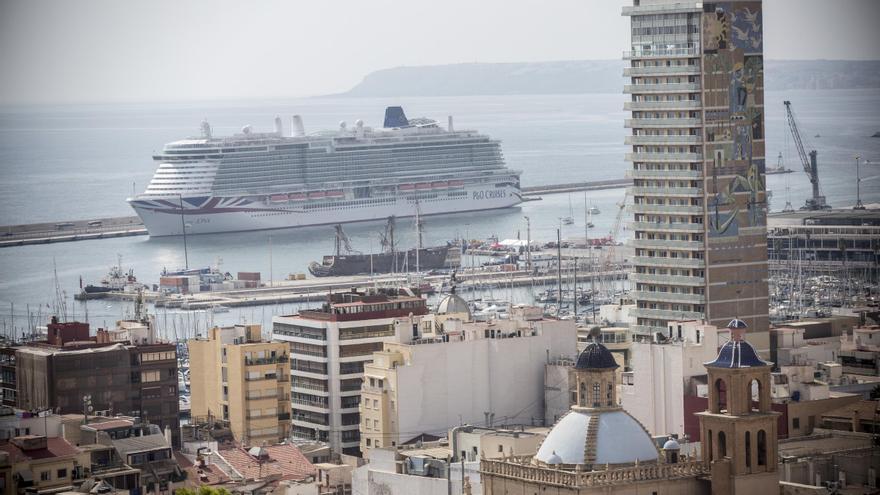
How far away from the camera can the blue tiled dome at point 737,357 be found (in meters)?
36.5

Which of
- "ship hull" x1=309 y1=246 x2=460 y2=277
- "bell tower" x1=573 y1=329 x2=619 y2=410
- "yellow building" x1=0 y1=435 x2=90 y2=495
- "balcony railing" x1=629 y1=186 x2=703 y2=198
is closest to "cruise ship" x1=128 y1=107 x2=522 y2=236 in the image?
"ship hull" x1=309 y1=246 x2=460 y2=277

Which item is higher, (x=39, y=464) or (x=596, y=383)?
(x=596, y=383)

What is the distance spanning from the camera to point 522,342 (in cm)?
5188

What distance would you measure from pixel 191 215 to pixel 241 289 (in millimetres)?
36910

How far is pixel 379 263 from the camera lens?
357 ft

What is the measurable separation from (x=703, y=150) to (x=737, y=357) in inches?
938

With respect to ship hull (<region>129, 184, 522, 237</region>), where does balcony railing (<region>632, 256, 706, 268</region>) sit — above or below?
below

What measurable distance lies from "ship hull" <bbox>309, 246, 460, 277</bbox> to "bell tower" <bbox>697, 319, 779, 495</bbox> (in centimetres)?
6977

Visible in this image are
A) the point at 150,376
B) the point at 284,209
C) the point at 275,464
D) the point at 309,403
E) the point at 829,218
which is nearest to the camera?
the point at 275,464

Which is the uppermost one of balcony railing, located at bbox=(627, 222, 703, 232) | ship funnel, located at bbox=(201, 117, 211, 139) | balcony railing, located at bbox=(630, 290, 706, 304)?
ship funnel, located at bbox=(201, 117, 211, 139)

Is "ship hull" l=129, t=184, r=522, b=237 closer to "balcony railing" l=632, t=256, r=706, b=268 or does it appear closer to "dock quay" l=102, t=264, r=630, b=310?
"dock quay" l=102, t=264, r=630, b=310

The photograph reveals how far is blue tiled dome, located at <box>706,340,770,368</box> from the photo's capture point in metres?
36.5

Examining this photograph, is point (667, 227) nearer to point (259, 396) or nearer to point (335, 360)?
point (335, 360)

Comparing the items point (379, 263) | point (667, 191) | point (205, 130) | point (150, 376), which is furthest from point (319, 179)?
point (150, 376)
